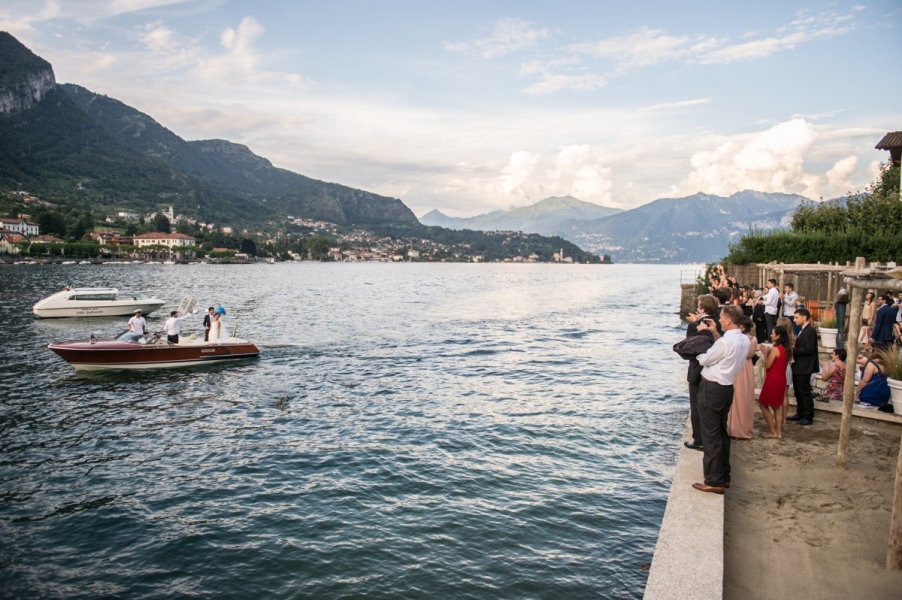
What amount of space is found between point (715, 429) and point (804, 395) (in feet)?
14.4

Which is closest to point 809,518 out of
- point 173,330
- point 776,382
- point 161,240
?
point 776,382

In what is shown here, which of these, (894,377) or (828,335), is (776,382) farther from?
(828,335)

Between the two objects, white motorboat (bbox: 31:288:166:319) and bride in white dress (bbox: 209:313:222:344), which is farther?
white motorboat (bbox: 31:288:166:319)

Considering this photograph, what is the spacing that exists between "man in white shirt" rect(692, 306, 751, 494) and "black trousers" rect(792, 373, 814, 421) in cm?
398

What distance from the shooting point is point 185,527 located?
9.16 meters

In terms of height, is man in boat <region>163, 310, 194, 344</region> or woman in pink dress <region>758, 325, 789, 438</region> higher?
woman in pink dress <region>758, 325, 789, 438</region>

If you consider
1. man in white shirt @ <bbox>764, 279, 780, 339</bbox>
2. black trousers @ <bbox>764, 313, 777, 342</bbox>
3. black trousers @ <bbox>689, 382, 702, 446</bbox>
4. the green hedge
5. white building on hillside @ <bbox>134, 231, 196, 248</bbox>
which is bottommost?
black trousers @ <bbox>689, 382, 702, 446</bbox>

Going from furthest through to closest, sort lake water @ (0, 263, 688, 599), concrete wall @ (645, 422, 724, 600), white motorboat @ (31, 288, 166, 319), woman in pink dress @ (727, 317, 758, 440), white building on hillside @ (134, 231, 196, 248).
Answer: white building on hillside @ (134, 231, 196, 248), white motorboat @ (31, 288, 166, 319), woman in pink dress @ (727, 317, 758, 440), lake water @ (0, 263, 688, 599), concrete wall @ (645, 422, 724, 600)

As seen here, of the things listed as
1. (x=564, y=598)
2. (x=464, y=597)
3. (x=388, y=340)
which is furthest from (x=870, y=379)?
(x=388, y=340)

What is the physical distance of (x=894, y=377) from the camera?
10758mm

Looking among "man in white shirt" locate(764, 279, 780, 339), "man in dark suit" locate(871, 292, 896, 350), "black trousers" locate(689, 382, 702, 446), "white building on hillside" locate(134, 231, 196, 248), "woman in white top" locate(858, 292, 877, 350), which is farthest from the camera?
"white building on hillside" locate(134, 231, 196, 248)

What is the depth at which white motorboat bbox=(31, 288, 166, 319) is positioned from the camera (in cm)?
3903

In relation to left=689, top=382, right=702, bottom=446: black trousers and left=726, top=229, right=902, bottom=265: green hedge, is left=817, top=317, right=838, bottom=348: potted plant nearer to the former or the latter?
left=689, top=382, right=702, bottom=446: black trousers

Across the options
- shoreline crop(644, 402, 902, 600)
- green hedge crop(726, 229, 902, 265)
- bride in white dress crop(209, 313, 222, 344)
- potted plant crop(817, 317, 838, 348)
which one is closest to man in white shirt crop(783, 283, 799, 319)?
potted plant crop(817, 317, 838, 348)
